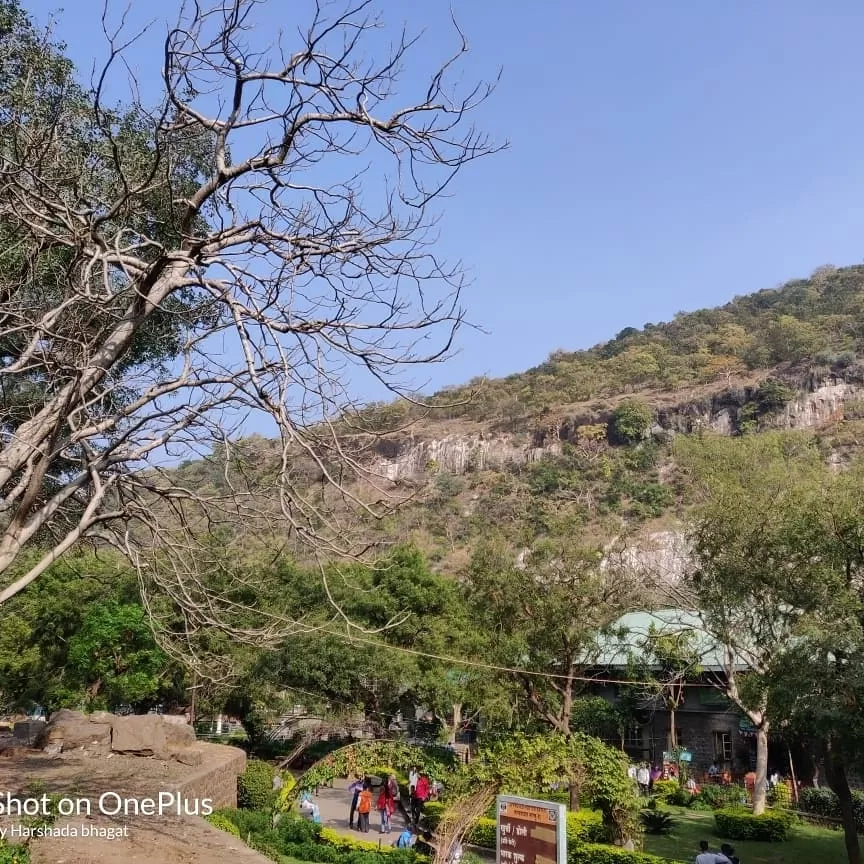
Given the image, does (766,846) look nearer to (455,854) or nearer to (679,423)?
(455,854)

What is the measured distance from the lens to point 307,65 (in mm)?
6398

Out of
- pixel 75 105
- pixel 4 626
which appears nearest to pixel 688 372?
pixel 4 626

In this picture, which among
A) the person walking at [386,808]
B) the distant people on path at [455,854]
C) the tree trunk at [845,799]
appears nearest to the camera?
the distant people on path at [455,854]

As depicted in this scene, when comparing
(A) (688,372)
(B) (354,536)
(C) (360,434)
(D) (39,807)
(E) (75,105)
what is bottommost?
(D) (39,807)

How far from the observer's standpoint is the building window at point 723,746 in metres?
26.4

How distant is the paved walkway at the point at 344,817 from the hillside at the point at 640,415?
3023 centimetres

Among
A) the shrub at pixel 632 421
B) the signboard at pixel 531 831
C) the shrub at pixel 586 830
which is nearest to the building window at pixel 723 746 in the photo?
the shrub at pixel 586 830

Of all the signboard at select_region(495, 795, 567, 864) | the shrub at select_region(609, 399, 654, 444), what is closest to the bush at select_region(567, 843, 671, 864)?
the signboard at select_region(495, 795, 567, 864)

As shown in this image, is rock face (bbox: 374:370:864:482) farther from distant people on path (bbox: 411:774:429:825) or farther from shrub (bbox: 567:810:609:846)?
shrub (bbox: 567:810:609:846)

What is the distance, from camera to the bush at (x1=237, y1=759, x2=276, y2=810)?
17734mm

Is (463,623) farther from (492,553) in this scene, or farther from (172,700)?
(172,700)

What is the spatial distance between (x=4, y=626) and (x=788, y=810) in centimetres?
2306

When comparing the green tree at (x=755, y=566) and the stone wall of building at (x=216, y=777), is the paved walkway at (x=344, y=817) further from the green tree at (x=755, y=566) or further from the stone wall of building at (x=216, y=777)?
the green tree at (x=755, y=566)

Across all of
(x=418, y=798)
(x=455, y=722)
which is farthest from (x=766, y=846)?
(x=455, y=722)
